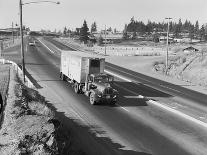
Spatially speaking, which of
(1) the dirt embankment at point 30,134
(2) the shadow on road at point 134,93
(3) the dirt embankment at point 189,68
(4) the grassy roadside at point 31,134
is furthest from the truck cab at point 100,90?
Result: (3) the dirt embankment at point 189,68

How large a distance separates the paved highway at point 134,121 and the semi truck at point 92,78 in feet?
2.35

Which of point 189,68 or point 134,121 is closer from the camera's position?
point 134,121

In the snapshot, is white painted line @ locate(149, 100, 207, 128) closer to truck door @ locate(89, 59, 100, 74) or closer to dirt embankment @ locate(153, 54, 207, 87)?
truck door @ locate(89, 59, 100, 74)

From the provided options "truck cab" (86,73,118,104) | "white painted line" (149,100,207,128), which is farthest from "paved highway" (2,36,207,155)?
"truck cab" (86,73,118,104)

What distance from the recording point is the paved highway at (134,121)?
1838 centimetres

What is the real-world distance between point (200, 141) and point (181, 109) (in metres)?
8.35

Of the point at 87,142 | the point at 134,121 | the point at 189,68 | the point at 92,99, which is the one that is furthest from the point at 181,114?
the point at 189,68

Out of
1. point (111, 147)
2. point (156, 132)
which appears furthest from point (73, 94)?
point (111, 147)

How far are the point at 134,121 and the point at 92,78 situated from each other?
7166mm

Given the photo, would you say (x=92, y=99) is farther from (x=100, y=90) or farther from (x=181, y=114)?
(x=181, y=114)

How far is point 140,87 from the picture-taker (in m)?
38.7

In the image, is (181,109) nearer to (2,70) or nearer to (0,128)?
(0,128)

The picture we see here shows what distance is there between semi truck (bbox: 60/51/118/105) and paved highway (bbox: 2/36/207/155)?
2.35 ft

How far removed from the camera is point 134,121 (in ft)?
77.3
